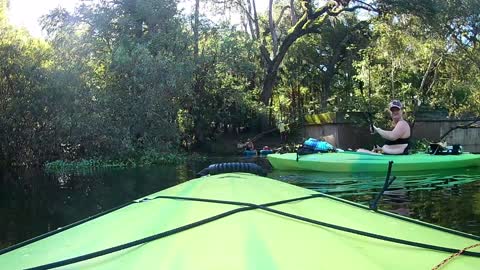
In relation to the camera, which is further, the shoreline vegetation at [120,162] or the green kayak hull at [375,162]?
the shoreline vegetation at [120,162]

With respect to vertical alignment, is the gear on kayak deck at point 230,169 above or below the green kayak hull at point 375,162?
above

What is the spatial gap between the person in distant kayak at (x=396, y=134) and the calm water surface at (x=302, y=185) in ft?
2.18

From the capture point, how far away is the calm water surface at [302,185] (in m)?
5.59

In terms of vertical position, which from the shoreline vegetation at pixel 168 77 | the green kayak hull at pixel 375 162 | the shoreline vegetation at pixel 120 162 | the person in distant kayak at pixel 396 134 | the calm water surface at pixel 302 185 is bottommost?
the calm water surface at pixel 302 185

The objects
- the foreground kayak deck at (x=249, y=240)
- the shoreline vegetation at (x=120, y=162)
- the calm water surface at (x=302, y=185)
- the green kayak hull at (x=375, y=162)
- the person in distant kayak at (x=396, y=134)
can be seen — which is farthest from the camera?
the shoreline vegetation at (x=120, y=162)

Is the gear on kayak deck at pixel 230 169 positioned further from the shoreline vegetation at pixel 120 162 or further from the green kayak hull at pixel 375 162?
the shoreline vegetation at pixel 120 162

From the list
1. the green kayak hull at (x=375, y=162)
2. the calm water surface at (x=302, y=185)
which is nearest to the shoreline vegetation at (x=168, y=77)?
the calm water surface at (x=302, y=185)

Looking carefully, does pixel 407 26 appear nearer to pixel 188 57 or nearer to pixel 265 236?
pixel 188 57

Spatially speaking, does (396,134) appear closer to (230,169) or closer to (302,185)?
(302,185)

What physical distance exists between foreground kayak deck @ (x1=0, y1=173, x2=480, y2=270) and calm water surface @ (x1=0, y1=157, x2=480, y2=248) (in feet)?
8.72

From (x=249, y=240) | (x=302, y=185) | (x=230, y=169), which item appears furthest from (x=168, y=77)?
(x=249, y=240)

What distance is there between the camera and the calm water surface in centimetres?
559

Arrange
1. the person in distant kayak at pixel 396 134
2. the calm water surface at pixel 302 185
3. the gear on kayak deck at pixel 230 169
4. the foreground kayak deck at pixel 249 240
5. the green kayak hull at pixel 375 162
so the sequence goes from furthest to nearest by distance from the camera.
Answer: the green kayak hull at pixel 375 162
the person in distant kayak at pixel 396 134
the calm water surface at pixel 302 185
the gear on kayak deck at pixel 230 169
the foreground kayak deck at pixel 249 240

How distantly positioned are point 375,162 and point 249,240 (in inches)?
310
